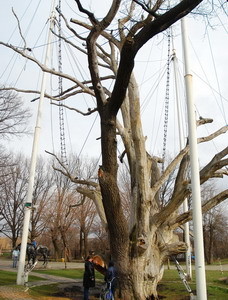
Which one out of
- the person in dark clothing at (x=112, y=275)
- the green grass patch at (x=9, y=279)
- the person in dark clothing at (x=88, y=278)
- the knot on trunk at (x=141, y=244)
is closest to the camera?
the person in dark clothing at (x=112, y=275)

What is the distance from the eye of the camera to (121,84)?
265 inches

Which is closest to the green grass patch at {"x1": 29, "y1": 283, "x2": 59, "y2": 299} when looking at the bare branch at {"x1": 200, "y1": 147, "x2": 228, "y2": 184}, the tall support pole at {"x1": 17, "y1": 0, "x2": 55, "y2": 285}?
the tall support pole at {"x1": 17, "y1": 0, "x2": 55, "y2": 285}

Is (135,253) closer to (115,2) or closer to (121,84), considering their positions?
(121,84)

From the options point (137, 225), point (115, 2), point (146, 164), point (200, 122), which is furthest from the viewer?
point (200, 122)

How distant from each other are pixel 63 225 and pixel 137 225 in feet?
87.2

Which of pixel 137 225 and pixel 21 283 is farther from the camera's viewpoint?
pixel 21 283

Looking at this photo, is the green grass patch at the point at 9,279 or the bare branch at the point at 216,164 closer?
the bare branch at the point at 216,164

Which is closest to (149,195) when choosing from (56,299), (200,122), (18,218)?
(200,122)

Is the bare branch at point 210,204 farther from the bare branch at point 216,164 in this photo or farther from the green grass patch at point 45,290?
the green grass patch at point 45,290

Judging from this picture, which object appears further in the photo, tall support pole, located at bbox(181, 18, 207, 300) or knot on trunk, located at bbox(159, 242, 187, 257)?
knot on trunk, located at bbox(159, 242, 187, 257)

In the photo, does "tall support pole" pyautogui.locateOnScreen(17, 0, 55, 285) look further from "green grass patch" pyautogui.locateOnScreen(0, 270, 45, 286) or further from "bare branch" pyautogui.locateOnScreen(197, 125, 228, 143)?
"bare branch" pyautogui.locateOnScreen(197, 125, 228, 143)

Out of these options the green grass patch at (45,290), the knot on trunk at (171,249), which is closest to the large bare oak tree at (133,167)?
the knot on trunk at (171,249)

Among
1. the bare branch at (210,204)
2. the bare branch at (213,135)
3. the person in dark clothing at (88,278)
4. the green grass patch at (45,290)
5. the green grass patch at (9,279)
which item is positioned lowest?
the green grass patch at (45,290)

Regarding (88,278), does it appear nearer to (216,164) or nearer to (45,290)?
(45,290)
